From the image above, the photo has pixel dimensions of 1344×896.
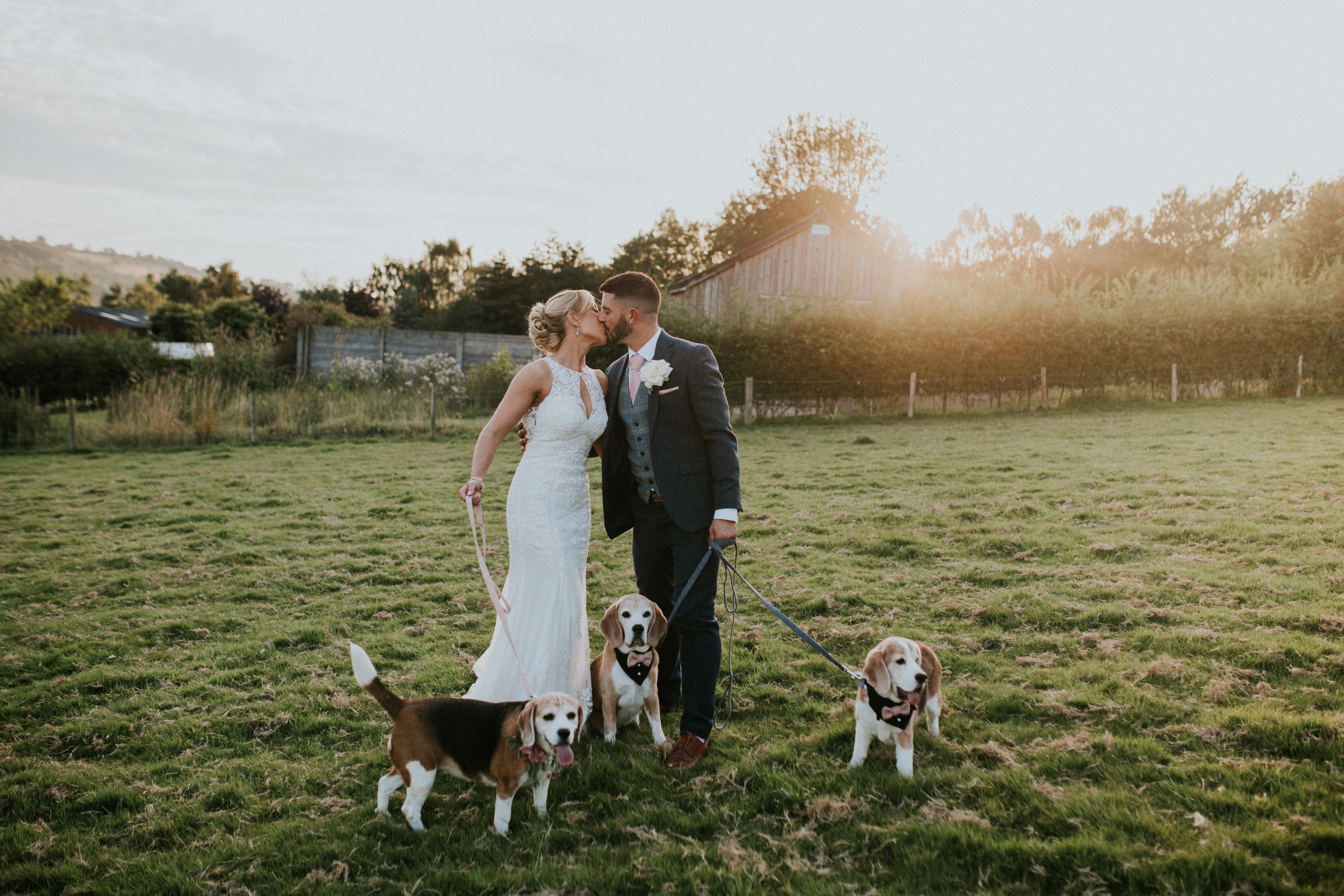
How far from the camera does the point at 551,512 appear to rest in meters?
3.58

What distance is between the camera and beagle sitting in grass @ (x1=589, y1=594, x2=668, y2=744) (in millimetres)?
3395

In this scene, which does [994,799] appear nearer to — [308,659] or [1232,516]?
[308,659]

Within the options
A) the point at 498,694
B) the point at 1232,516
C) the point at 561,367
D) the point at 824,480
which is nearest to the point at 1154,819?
the point at 498,694

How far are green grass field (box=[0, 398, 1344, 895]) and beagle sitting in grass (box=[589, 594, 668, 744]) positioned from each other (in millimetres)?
157

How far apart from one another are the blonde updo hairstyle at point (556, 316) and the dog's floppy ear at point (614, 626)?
51.2 inches

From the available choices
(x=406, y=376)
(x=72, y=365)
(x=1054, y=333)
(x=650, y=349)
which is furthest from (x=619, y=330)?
(x=72, y=365)

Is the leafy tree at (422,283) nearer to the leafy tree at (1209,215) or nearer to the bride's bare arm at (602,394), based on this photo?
the bride's bare arm at (602,394)

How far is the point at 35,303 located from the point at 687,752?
112ft

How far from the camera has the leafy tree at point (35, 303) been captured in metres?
22.8

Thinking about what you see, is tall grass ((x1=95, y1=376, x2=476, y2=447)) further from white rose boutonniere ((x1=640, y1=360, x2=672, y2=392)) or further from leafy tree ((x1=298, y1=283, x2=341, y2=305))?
leafy tree ((x1=298, y1=283, x2=341, y2=305))

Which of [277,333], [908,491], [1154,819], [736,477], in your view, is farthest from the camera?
[277,333]

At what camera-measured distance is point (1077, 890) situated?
2359 millimetres

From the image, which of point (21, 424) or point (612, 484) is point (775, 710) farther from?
point (21, 424)

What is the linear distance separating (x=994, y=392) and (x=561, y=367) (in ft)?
58.0
